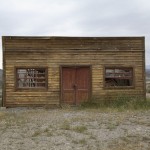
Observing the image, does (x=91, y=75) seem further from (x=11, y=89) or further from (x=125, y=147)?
(x=125, y=147)

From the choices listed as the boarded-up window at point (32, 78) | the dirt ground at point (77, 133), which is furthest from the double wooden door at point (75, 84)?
the dirt ground at point (77, 133)

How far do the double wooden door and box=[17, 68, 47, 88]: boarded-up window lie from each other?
111 centimetres

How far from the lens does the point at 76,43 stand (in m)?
22.1

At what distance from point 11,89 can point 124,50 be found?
6628 mm

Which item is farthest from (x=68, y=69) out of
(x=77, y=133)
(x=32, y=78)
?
(x=77, y=133)

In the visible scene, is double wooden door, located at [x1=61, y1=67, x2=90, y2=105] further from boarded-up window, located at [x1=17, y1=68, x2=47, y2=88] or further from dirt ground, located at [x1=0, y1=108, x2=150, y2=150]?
dirt ground, located at [x1=0, y1=108, x2=150, y2=150]

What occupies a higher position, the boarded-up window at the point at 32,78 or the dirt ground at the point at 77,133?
the boarded-up window at the point at 32,78

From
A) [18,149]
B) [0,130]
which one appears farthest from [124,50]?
[18,149]

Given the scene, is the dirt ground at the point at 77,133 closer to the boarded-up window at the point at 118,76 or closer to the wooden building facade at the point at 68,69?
the wooden building facade at the point at 68,69

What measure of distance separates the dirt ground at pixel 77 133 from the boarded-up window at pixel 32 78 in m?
6.32

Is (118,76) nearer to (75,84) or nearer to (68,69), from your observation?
(75,84)

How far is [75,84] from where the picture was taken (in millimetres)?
22109

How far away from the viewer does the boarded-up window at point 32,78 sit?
22.0 meters

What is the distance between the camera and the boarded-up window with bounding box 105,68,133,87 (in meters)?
22.3
